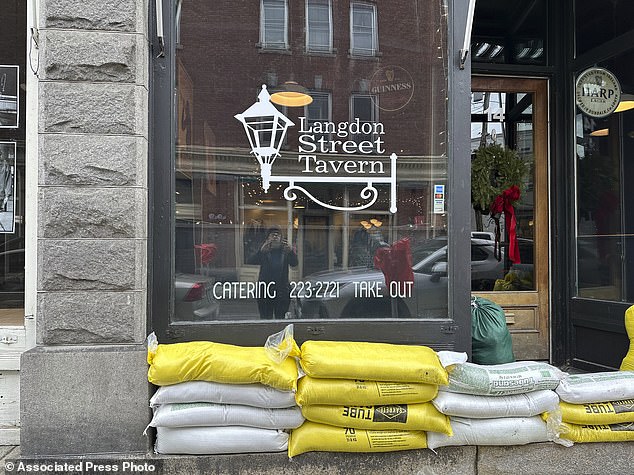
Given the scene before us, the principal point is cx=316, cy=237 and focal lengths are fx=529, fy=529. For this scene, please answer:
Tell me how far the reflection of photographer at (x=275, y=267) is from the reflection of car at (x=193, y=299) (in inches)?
14.0

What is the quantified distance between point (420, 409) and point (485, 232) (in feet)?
10.6

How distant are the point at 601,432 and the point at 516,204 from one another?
2978 millimetres

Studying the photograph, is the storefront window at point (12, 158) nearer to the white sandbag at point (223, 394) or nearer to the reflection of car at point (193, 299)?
the reflection of car at point (193, 299)

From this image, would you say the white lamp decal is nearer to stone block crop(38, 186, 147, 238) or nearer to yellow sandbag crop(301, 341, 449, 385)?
stone block crop(38, 186, 147, 238)

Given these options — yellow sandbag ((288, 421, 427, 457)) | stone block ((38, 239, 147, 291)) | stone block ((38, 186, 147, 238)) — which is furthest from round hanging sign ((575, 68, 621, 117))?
stone block ((38, 239, 147, 291))

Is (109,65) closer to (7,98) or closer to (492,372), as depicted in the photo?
(7,98)

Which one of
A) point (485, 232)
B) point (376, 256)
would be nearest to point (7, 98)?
point (376, 256)

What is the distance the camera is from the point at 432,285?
412 cm

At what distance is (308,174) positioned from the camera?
4.09 meters

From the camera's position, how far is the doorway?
A: 6.09 meters

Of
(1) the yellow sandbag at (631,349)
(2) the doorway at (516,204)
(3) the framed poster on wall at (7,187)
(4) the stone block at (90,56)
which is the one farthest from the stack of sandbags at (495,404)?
(3) the framed poster on wall at (7,187)

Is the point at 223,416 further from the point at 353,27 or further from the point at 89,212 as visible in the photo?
the point at 353,27

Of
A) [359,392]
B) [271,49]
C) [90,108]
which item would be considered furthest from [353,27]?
[359,392]

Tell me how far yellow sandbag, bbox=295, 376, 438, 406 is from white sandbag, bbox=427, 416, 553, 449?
32 centimetres
